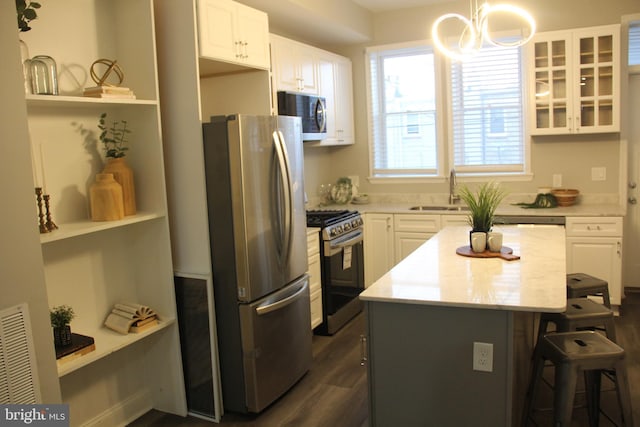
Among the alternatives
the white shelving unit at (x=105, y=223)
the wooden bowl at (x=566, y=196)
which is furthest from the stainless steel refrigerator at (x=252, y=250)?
the wooden bowl at (x=566, y=196)

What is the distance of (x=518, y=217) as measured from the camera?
450cm

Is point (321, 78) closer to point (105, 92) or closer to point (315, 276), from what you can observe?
point (315, 276)

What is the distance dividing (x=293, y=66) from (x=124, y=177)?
1.94m

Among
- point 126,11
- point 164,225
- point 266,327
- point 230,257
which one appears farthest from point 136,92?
point 266,327

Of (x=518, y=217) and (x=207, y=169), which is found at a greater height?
(x=207, y=169)

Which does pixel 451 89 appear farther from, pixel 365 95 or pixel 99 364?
pixel 99 364

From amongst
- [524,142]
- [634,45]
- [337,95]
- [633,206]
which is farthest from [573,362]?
[634,45]

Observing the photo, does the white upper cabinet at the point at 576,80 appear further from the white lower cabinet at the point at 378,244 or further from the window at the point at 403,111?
the white lower cabinet at the point at 378,244

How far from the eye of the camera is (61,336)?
252 centimetres

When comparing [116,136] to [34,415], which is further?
[116,136]

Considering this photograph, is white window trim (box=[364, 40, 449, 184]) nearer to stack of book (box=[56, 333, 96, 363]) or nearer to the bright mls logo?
stack of book (box=[56, 333, 96, 363])

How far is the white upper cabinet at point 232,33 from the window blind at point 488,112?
8.00 ft

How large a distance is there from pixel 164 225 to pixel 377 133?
3.21 metres

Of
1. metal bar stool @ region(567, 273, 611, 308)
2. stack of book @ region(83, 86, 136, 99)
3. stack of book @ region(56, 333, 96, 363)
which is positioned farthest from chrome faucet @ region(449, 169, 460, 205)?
stack of book @ region(56, 333, 96, 363)
